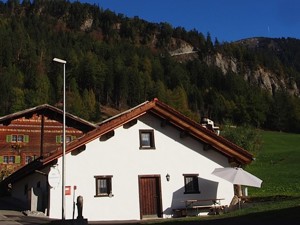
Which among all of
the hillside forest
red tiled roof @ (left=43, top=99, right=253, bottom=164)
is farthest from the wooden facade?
the hillside forest

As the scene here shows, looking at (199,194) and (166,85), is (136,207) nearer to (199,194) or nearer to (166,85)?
(199,194)

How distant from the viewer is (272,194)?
32.2 metres

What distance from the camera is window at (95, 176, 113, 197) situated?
75.0 feet

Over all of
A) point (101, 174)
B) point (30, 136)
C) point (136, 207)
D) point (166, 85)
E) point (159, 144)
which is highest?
point (166, 85)

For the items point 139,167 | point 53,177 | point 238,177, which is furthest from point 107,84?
point 53,177

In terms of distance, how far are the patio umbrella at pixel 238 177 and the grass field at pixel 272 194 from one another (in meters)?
1.05

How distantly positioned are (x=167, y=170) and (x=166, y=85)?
16044 cm

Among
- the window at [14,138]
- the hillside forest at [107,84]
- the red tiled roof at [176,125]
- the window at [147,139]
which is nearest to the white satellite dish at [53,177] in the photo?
the red tiled roof at [176,125]

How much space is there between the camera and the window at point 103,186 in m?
22.9

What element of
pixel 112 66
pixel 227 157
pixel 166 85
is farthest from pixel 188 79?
pixel 227 157

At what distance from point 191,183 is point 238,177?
2.90 meters

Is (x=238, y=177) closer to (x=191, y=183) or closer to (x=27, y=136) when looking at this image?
(x=191, y=183)

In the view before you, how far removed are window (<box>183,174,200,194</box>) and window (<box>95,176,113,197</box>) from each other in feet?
12.7

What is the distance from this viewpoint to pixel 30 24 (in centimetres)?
19488
